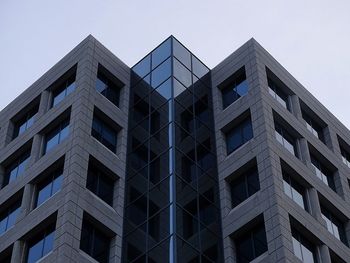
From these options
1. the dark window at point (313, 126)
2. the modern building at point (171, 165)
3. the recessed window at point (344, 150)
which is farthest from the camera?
the recessed window at point (344, 150)

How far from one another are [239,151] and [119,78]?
10.2m

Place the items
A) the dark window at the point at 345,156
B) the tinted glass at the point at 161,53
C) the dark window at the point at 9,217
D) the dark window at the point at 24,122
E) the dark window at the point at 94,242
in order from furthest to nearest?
1. the dark window at the point at 345,156
2. the dark window at the point at 24,122
3. the tinted glass at the point at 161,53
4. the dark window at the point at 9,217
5. the dark window at the point at 94,242

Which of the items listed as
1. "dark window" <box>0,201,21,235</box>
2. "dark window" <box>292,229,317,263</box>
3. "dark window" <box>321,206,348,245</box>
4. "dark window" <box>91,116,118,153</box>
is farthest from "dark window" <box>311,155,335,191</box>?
"dark window" <box>0,201,21,235</box>

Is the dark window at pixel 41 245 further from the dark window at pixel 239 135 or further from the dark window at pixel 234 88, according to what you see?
the dark window at pixel 234 88

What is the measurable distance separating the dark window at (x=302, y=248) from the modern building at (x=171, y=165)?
0.34ft

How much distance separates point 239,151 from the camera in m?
48.8

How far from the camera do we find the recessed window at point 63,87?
5322 centimetres

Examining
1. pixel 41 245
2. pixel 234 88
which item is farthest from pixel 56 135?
pixel 234 88

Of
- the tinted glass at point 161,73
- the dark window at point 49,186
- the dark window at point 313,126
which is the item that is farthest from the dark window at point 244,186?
the dark window at point 49,186

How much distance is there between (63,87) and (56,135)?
4615 mm

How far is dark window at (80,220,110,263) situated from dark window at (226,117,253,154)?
32.6 feet

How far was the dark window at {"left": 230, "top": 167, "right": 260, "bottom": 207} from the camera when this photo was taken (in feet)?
154

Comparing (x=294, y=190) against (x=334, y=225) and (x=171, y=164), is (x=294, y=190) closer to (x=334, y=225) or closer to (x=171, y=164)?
(x=334, y=225)

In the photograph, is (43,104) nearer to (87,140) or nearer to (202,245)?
(87,140)
